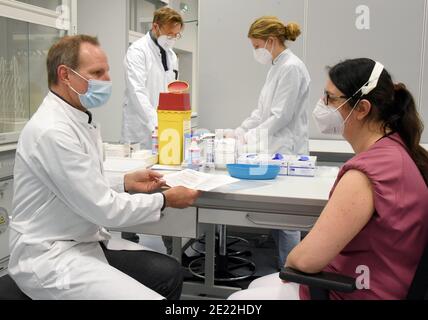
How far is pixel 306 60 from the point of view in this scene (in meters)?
3.30

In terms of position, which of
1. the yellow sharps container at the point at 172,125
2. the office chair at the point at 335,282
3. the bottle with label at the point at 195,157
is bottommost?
the office chair at the point at 335,282

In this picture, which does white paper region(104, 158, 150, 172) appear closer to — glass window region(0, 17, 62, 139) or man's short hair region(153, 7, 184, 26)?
glass window region(0, 17, 62, 139)

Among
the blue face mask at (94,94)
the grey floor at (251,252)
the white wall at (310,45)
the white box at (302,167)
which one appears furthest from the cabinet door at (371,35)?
the blue face mask at (94,94)

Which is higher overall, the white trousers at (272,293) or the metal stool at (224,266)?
the white trousers at (272,293)

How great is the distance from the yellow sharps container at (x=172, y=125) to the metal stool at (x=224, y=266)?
853 mm

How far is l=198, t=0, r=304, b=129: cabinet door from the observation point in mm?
3305

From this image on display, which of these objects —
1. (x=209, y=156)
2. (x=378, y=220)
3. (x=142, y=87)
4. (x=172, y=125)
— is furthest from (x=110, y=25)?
(x=378, y=220)

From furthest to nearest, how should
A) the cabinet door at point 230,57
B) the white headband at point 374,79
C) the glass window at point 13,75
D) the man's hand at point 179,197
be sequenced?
1. the cabinet door at point 230,57
2. the glass window at point 13,75
3. the man's hand at point 179,197
4. the white headband at point 374,79

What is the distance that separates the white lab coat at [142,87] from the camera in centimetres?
285

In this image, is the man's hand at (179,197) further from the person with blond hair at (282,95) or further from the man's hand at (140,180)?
the person with blond hair at (282,95)

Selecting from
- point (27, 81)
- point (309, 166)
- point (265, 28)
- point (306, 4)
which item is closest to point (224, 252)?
point (309, 166)

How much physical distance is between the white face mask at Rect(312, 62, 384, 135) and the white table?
23 centimetres

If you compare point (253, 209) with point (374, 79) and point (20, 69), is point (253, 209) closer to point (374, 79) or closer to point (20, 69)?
point (374, 79)

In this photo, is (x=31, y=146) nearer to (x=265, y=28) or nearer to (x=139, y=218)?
(x=139, y=218)
